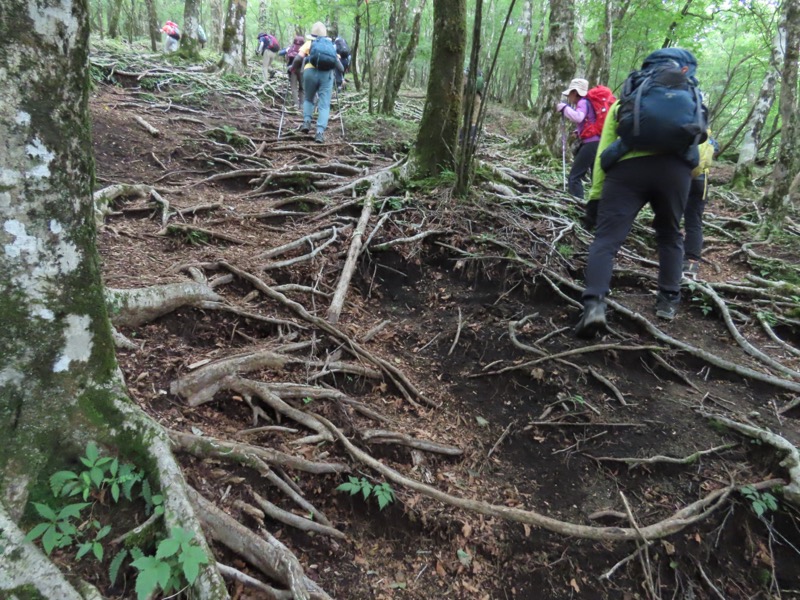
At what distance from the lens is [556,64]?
9.55m

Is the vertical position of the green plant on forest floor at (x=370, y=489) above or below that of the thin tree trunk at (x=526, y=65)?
below

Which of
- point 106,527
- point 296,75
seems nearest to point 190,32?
point 296,75

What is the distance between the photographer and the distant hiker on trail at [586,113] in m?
6.40

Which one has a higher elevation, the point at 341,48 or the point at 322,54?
the point at 341,48

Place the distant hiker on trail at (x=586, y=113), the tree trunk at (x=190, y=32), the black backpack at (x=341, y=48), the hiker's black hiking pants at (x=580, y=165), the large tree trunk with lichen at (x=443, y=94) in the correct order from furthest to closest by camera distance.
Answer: the tree trunk at (x=190, y=32), the black backpack at (x=341, y=48), the hiker's black hiking pants at (x=580, y=165), the distant hiker on trail at (x=586, y=113), the large tree trunk with lichen at (x=443, y=94)

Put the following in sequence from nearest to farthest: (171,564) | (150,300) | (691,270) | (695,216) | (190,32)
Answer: (171,564), (150,300), (695,216), (691,270), (190,32)

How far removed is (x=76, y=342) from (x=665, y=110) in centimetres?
378

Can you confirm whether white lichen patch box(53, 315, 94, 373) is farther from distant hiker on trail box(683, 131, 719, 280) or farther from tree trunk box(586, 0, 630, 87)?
tree trunk box(586, 0, 630, 87)

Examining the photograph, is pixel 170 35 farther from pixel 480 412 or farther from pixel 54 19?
pixel 480 412

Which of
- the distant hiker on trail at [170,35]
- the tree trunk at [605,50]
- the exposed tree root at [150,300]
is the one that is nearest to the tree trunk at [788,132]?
the tree trunk at [605,50]

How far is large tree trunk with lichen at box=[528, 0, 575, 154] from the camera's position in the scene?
9375 millimetres

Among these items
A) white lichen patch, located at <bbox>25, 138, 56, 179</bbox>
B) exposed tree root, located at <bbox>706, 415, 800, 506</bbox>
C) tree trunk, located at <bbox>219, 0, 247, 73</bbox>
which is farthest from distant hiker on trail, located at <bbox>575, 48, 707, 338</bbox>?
tree trunk, located at <bbox>219, 0, 247, 73</bbox>

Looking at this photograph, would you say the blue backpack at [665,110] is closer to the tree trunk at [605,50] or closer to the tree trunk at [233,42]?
the tree trunk at [605,50]

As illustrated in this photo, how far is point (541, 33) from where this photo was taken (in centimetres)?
2373
